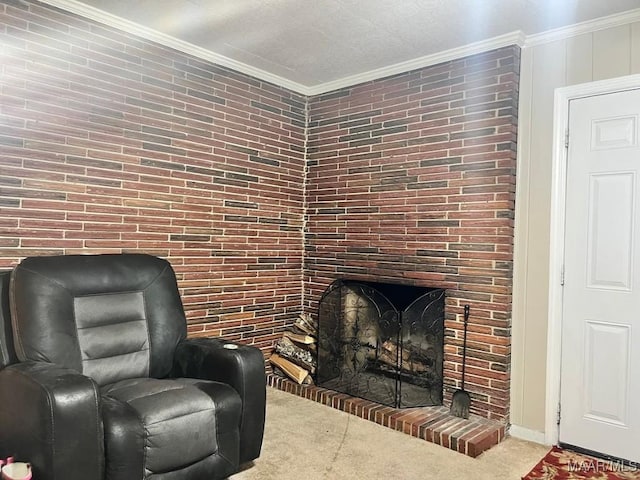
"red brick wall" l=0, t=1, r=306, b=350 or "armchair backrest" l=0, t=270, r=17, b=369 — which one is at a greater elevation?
"red brick wall" l=0, t=1, r=306, b=350

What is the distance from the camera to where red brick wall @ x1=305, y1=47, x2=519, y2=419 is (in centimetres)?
311

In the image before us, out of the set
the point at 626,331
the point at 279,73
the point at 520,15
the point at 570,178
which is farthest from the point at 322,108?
the point at 626,331

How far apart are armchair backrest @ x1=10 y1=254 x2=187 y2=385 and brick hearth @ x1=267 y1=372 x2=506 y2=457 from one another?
1.24 m

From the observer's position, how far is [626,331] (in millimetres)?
2689

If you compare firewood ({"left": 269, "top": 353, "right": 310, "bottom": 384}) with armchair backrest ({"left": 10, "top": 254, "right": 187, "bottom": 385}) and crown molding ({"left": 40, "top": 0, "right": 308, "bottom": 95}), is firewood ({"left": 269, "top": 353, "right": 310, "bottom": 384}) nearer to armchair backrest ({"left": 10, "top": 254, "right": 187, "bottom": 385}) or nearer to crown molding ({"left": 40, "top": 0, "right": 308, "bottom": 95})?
armchair backrest ({"left": 10, "top": 254, "right": 187, "bottom": 385})

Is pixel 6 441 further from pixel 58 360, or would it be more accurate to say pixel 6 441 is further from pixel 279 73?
pixel 279 73

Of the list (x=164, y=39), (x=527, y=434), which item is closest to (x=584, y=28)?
(x=527, y=434)

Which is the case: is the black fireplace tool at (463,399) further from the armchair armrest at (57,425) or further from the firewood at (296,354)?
the armchair armrest at (57,425)

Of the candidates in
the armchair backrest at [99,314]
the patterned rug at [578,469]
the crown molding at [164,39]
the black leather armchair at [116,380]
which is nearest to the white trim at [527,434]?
the patterned rug at [578,469]

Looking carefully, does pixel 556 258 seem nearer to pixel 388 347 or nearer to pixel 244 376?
pixel 388 347

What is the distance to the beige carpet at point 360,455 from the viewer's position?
7.98ft

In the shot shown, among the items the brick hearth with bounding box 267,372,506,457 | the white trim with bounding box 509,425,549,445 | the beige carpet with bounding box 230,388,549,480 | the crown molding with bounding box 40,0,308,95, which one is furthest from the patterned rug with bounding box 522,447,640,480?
the crown molding with bounding box 40,0,308,95

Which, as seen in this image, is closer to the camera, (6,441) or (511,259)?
A: (6,441)

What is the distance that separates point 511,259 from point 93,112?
273 centimetres
